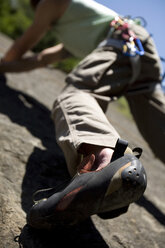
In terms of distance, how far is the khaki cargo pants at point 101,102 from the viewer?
1108 mm

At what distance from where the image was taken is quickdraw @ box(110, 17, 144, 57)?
1624 millimetres

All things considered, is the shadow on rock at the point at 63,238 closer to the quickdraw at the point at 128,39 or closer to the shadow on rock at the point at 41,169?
the shadow on rock at the point at 41,169

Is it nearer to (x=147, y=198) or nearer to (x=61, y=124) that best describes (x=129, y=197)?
(x=61, y=124)

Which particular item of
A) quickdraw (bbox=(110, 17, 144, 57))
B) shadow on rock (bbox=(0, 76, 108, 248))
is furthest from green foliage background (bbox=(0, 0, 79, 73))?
quickdraw (bbox=(110, 17, 144, 57))

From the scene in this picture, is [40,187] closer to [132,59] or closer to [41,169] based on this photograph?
[41,169]

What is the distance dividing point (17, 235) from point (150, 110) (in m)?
1.13

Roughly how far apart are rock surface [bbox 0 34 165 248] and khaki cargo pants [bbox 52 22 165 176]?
0.73 feet

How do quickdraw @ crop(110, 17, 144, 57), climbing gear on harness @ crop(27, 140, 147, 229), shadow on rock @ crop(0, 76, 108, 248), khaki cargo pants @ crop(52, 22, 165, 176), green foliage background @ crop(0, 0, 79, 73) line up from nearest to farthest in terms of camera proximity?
climbing gear on harness @ crop(27, 140, 147, 229)
shadow on rock @ crop(0, 76, 108, 248)
khaki cargo pants @ crop(52, 22, 165, 176)
quickdraw @ crop(110, 17, 144, 57)
green foliage background @ crop(0, 0, 79, 73)

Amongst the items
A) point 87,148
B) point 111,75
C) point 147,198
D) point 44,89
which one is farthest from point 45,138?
point 44,89

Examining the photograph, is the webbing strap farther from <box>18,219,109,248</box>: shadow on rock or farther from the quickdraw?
<box>18,219,109,248</box>: shadow on rock

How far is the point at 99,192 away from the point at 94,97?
0.68m

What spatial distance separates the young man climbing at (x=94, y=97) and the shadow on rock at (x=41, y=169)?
0.21ft

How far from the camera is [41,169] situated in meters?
1.43

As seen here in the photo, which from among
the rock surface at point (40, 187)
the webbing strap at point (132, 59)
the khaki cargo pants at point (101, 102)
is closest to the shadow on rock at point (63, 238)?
the rock surface at point (40, 187)
